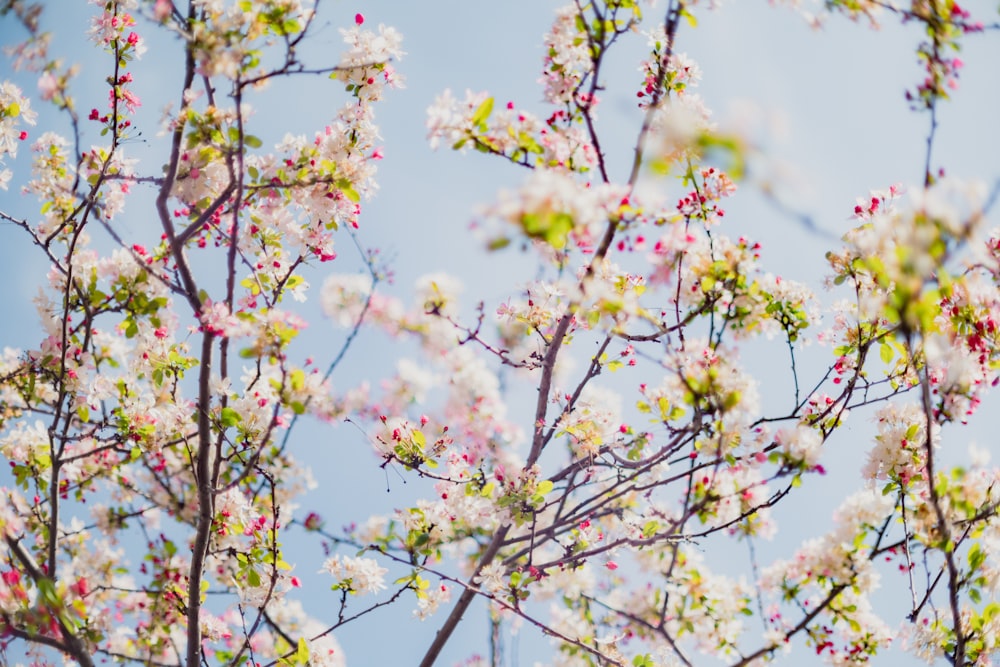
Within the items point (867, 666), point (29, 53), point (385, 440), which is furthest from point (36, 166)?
point (867, 666)

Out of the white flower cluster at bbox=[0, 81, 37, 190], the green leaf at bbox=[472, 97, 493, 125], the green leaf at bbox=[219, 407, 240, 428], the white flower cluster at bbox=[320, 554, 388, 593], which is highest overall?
the white flower cluster at bbox=[0, 81, 37, 190]

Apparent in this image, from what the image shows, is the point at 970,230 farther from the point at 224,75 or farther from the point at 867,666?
the point at 867,666

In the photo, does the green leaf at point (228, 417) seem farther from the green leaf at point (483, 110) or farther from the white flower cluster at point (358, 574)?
the green leaf at point (483, 110)

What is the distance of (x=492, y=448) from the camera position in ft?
12.8

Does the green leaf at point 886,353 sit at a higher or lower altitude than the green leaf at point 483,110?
lower

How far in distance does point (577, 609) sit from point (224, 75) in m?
4.52

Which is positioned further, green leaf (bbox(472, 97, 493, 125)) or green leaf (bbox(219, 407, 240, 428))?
green leaf (bbox(219, 407, 240, 428))

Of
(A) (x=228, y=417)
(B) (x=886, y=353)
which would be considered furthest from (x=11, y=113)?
(B) (x=886, y=353)

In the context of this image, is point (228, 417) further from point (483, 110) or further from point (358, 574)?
point (483, 110)

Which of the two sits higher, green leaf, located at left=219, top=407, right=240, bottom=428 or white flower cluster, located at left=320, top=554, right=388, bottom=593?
green leaf, located at left=219, top=407, right=240, bottom=428

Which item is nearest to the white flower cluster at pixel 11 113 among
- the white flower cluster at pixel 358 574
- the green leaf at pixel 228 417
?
the green leaf at pixel 228 417

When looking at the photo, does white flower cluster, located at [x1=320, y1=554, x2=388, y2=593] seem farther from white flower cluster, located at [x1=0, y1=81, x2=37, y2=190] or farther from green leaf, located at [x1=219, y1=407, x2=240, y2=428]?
white flower cluster, located at [x1=0, y1=81, x2=37, y2=190]

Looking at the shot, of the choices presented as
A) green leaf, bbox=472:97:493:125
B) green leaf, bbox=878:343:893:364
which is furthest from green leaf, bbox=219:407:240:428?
green leaf, bbox=878:343:893:364

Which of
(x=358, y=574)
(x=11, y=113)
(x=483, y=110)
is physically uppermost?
(x=11, y=113)
